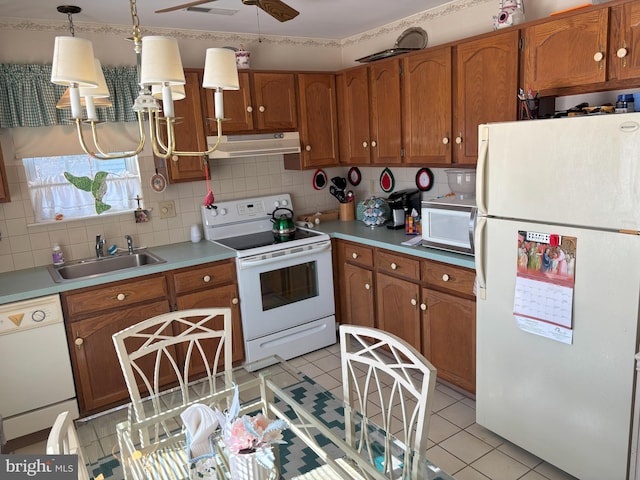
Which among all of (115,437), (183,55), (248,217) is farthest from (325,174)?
(115,437)

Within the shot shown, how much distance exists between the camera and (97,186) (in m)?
3.26

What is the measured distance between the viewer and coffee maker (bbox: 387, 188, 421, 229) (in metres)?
3.57

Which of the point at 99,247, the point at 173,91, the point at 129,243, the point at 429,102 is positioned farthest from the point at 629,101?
the point at 99,247

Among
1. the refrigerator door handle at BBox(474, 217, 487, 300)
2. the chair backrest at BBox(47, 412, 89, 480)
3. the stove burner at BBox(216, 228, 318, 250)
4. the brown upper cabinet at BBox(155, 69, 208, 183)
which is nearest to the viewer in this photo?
the chair backrest at BBox(47, 412, 89, 480)

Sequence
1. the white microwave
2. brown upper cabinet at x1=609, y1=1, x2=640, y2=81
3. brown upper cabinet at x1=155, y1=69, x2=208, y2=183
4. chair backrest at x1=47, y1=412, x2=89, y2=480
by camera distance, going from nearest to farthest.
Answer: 1. chair backrest at x1=47, y1=412, x2=89, y2=480
2. brown upper cabinet at x1=609, y1=1, x2=640, y2=81
3. the white microwave
4. brown upper cabinet at x1=155, y1=69, x2=208, y2=183

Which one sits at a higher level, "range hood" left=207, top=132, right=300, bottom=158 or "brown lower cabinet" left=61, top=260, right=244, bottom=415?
"range hood" left=207, top=132, right=300, bottom=158

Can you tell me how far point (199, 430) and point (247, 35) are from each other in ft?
10.1

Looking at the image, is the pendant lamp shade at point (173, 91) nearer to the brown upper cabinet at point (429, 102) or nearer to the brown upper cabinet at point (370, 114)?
the brown upper cabinet at point (429, 102)

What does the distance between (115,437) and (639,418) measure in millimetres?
1976

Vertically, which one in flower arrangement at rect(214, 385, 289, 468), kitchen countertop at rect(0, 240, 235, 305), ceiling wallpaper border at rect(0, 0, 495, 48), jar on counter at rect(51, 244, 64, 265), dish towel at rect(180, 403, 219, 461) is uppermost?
ceiling wallpaper border at rect(0, 0, 495, 48)

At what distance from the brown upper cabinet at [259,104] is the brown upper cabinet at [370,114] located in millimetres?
422

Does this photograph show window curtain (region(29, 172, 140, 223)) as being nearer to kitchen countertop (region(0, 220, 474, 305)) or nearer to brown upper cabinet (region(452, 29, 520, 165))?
kitchen countertop (region(0, 220, 474, 305))

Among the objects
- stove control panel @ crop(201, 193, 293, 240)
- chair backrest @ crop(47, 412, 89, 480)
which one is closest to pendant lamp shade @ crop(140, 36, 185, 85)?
chair backrest @ crop(47, 412, 89, 480)

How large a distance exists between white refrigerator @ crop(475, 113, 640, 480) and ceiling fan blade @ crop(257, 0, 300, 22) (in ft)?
3.39
